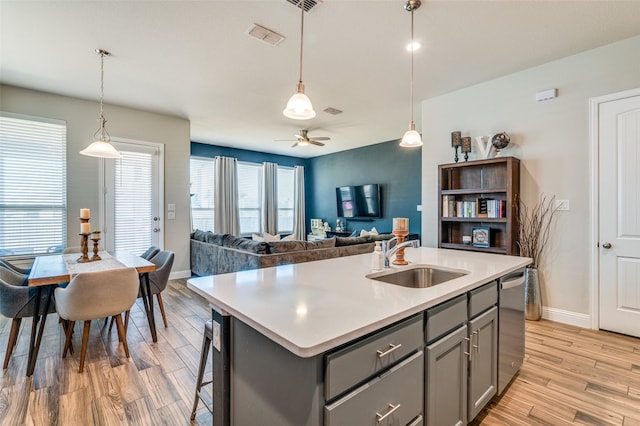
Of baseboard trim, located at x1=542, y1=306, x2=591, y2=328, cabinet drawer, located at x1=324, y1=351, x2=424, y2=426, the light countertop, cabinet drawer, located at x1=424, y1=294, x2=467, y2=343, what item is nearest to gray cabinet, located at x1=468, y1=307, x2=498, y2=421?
cabinet drawer, located at x1=424, y1=294, x2=467, y2=343

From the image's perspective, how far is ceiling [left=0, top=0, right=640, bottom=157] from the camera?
245cm

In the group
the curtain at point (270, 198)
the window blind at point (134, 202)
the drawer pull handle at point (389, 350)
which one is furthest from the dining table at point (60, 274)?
the curtain at point (270, 198)

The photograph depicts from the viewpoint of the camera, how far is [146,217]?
16.5 feet

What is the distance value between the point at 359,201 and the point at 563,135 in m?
4.65

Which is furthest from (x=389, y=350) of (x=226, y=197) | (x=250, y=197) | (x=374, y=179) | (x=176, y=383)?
(x=250, y=197)

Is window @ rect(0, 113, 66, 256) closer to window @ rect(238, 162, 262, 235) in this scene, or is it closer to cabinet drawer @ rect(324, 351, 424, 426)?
window @ rect(238, 162, 262, 235)

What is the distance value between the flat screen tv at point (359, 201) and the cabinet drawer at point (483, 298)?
17.5 ft

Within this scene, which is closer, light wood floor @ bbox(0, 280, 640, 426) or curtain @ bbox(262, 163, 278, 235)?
light wood floor @ bbox(0, 280, 640, 426)

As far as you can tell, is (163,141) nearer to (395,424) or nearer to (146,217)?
(146,217)

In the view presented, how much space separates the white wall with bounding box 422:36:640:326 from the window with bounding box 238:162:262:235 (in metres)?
5.74

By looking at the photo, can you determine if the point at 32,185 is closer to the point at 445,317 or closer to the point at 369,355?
the point at 369,355

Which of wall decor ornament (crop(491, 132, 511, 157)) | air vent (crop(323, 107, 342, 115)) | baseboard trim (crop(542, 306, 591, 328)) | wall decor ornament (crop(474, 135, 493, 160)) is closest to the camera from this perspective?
baseboard trim (crop(542, 306, 591, 328))

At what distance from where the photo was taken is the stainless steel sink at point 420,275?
1.96 metres

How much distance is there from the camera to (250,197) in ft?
26.6
